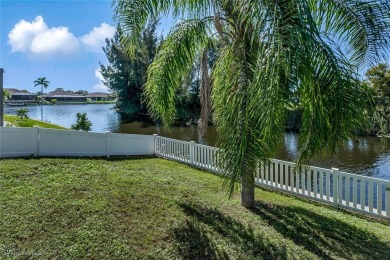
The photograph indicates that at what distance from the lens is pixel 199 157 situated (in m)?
9.40

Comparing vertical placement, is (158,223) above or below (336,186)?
below

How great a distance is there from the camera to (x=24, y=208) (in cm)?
444

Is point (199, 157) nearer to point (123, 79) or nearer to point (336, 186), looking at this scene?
point (336, 186)

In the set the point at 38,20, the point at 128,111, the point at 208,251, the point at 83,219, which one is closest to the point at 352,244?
the point at 208,251

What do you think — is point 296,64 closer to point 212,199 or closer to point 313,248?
point 313,248

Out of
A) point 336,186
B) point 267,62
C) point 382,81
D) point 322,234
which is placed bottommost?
point 322,234

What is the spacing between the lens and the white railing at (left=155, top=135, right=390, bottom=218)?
5704 millimetres

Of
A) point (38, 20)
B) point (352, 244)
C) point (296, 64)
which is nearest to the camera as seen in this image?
point (296, 64)

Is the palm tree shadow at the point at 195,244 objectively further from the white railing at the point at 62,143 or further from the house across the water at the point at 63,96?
the house across the water at the point at 63,96

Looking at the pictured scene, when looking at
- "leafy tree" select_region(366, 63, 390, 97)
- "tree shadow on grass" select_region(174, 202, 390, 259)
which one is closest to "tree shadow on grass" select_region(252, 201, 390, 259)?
"tree shadow on grass" select_region(174, 202, 390, 259)

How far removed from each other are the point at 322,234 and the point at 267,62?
3130mm

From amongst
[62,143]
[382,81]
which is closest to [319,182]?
[62,143]

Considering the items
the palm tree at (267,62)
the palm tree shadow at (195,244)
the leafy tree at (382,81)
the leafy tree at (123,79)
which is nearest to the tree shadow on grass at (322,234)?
the palm tree at (267,62)

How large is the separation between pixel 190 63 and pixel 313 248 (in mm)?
3630
